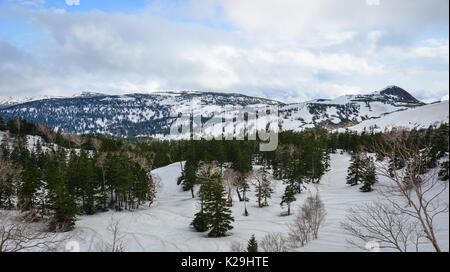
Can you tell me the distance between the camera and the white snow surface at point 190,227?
29.1m

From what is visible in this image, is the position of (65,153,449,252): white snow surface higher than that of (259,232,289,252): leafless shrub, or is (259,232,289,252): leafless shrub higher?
(259,232,289,252): leafless shrub

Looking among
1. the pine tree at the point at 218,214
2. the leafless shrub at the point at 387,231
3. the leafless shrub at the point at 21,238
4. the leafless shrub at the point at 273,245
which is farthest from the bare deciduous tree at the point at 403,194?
the pine tree at the point at 218,214

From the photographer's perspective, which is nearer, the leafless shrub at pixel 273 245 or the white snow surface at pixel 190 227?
the leafless shrub at pixel 273 245

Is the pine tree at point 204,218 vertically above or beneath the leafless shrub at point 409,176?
beneath

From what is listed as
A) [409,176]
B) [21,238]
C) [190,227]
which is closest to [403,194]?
[409,176]

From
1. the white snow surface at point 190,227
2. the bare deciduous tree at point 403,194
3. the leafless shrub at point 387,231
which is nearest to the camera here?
the bare deciduous tree at point 403,194

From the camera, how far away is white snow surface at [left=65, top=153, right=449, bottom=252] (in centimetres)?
2911

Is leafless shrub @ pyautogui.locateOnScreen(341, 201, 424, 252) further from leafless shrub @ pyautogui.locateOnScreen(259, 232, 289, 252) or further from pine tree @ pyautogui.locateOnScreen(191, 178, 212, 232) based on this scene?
pine tree @ pyautogui.locateOnScreen(191, 178, 212, 232)

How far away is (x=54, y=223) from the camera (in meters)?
33.6

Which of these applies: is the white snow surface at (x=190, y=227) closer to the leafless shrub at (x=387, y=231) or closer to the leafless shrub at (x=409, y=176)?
the leafless shrub at (x=387, y=231)

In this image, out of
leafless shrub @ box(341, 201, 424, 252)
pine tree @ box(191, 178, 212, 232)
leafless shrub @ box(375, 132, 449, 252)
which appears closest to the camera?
leafless shrub @ box(375, 132, 449, 252)

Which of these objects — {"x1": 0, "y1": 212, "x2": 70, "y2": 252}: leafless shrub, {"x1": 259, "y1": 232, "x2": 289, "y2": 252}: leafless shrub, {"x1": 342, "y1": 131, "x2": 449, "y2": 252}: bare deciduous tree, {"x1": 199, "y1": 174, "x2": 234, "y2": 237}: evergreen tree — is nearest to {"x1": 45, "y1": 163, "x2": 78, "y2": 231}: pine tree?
{"x1": 0, "y1": 212, "x2": 70, "y2": 252}: leafless shrub
